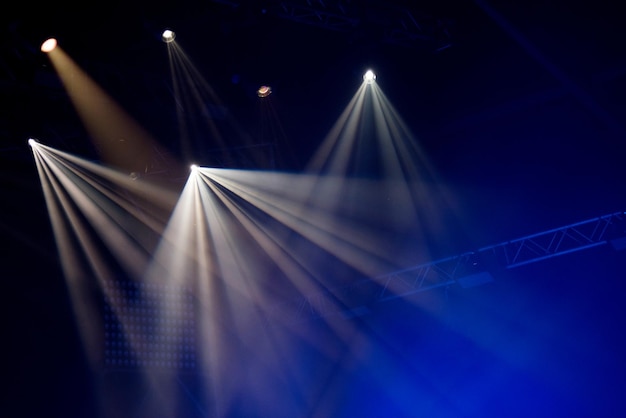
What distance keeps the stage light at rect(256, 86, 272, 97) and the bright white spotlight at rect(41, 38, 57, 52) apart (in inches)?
71.9

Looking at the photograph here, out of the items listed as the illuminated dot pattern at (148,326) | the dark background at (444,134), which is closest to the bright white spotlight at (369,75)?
the dark background at (444,134)

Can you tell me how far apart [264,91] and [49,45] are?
1904 mm

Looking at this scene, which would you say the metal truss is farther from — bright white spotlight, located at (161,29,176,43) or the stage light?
bright white spotlight, located at (161,29,176,43)

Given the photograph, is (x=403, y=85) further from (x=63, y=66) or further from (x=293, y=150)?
(x=63, y=66)

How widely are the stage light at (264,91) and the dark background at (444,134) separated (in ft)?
0.21

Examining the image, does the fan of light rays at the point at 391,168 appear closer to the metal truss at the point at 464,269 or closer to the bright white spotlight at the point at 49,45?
the metal truss at the point at 464,269

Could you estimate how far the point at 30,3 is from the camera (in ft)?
16.3

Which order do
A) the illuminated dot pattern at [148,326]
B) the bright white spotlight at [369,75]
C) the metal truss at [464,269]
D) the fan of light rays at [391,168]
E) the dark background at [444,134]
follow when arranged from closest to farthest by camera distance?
the dark background at [444,134] < the bright white spotlight at [369,75] < the metal truss at [464,269] < the fan of light rays at [391,168] < the illuminated dot pattern at [148,326]

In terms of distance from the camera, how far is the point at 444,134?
6973 millimetres

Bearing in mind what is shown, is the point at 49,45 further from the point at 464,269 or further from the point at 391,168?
the point at 464,269

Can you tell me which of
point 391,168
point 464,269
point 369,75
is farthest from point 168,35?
point 464,269

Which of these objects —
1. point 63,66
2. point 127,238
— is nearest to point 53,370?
point 127,238

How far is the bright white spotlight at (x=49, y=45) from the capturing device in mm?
5164

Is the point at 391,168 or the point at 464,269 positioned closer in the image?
the point at 464,269
